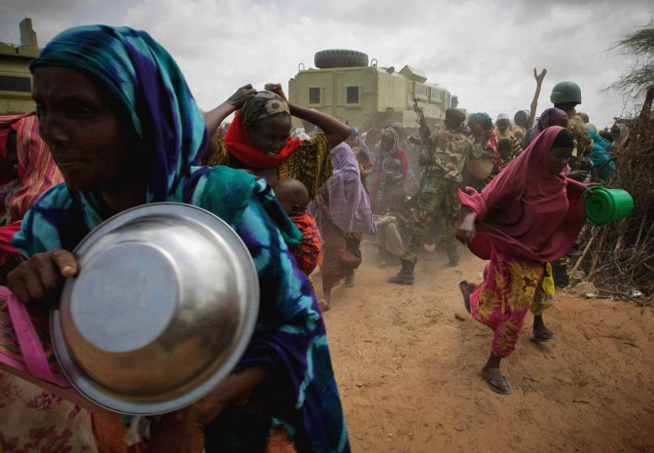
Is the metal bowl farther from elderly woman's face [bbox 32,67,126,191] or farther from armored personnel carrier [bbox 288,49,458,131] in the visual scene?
armored personnel carrier [bbox 288,49,458,131]

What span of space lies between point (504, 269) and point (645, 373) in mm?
1538

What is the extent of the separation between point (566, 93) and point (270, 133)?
417 centimetres

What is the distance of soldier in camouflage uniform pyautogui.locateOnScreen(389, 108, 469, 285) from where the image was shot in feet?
20.1

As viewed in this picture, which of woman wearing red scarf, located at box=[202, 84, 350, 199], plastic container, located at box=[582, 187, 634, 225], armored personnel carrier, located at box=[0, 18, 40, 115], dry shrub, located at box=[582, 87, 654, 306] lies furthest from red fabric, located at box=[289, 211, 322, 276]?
armored personnel carrier, located at box=[0, 18, 40, 115]

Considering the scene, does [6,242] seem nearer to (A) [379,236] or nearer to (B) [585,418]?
(B) [585,418]

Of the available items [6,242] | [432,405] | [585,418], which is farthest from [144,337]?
[585,418]

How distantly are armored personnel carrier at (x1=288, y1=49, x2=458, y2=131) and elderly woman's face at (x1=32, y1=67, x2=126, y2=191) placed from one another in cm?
1352

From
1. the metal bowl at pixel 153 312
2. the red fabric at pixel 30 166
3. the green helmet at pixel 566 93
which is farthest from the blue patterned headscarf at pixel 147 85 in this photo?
the green helmet at pixel 566 93

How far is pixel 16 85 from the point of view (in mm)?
7906

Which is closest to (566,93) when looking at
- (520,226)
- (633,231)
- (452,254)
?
(633,231)

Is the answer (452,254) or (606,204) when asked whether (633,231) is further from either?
(606,204)

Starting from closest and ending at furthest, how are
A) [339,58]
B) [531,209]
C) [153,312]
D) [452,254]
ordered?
[153,312] < [531,209] < [452,254] < [339,58]

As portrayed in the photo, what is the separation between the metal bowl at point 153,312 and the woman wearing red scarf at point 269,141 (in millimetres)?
1447

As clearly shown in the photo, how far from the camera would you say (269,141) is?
2305 mm
